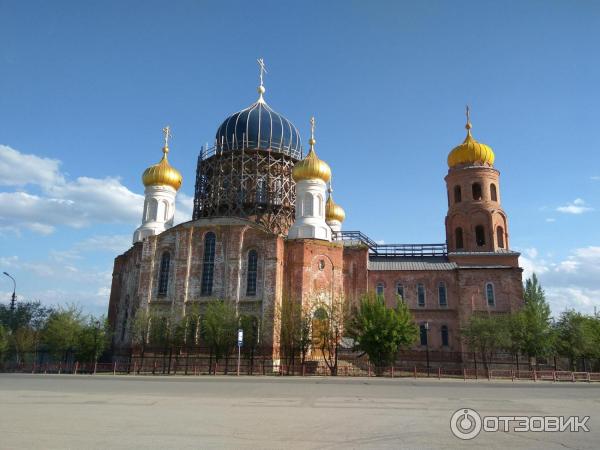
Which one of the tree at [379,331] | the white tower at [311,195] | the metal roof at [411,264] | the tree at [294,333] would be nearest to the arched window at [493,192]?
the metal roof at [411,264]

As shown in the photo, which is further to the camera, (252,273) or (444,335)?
(444,335)

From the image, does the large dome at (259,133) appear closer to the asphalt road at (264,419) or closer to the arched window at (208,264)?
the arched window at (208,264)

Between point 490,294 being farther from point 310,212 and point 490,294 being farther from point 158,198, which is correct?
point 158,198

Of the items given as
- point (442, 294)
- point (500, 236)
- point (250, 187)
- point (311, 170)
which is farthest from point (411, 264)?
point (250, 187)

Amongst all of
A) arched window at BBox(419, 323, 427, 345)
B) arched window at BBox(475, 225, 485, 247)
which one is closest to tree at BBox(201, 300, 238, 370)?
arched window at BBox(419, 323, 427, 345)

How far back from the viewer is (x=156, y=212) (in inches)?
1612

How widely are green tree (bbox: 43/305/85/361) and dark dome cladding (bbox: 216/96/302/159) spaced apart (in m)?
18.5

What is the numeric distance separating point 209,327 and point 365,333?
977 centimetres

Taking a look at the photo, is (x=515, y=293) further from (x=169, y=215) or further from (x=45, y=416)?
(x=45, y=416)

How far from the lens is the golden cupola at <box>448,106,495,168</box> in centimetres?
4503

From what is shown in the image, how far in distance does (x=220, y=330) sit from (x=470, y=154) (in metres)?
29.0

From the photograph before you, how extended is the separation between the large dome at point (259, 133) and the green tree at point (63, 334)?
60.8 feet

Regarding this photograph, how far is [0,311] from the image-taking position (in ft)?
187

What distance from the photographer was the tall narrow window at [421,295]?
40856 millimetres
